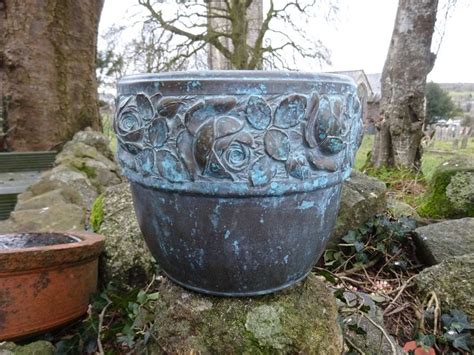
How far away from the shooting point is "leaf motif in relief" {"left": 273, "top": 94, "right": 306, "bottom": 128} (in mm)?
881

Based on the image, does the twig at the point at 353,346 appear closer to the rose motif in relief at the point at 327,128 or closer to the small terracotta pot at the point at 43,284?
the rose motif in relief at the point at 327,128

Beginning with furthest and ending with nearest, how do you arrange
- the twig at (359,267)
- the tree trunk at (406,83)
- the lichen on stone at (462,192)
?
the tree trunk at (406,83), the lichen on stone at (462,192), the twig at (359,267)

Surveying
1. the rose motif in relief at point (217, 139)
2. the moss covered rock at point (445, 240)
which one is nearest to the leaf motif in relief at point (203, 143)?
the rose motif in relief at point (217, 139)

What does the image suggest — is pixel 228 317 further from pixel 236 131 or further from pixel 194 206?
pixel 236 131

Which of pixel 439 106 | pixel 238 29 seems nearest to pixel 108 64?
pixel 238 29

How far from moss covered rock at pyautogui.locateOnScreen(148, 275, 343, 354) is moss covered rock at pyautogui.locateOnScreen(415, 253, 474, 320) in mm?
670

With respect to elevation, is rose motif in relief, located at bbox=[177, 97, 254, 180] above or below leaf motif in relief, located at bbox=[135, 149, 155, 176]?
above

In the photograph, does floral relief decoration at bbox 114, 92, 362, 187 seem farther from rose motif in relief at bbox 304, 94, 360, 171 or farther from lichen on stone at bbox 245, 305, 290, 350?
lichen on stone at bbox 245, 305, 290, 350

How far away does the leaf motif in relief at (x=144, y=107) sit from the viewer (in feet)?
3.08

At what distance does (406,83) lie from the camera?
3.84m

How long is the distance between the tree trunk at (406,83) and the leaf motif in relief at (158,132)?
11.7ft

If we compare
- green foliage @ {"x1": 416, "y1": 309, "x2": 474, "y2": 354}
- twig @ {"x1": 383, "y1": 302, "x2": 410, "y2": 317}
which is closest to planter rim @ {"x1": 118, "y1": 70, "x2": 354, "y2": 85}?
green foliage @ {"x1": 416, "y1": 309, "x2": 474, "y2": 354}

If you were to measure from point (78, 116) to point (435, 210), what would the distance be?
3293mm

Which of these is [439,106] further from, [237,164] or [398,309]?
[237,164]
